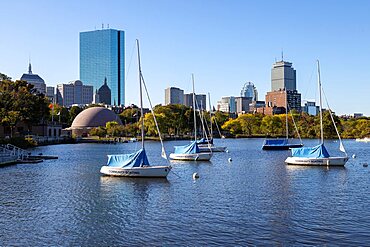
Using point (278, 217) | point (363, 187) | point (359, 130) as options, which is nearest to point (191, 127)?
point (359, 130)

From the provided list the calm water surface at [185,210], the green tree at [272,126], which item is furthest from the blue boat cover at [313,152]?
the green tree at [272,126]

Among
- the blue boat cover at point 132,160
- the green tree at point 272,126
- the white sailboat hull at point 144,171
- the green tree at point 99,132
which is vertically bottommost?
the white sailboat hull at point 144,171

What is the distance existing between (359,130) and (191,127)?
220 feet

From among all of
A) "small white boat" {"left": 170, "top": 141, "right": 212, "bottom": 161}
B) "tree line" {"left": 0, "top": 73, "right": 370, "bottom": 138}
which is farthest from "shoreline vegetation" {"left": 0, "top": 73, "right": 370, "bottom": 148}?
"small white boat" {"left": 170, "top": 141, "right": 212, "bottom": 161}

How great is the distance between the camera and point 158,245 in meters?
21.7

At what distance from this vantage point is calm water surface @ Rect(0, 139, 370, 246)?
23000 mm

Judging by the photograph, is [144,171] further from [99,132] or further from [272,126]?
[272,126]

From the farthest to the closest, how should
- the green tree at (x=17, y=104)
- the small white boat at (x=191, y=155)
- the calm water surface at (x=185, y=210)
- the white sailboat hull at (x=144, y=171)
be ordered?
the green tree at (x=17, y=104) → the small white boat at (x=191, y=155) → the white sailboat hull at (x=144, y=171) → the calm water surface at (x=185, y=210)

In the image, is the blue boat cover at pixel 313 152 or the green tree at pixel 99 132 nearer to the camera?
the blue boat cover at pixel 313 152

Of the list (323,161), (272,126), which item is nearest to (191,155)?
(323,161)

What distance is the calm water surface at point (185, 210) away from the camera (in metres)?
23.0

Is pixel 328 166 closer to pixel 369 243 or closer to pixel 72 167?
pixel 72 167

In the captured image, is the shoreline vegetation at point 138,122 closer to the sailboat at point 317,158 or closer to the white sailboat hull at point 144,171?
the sailboat at point 317,158

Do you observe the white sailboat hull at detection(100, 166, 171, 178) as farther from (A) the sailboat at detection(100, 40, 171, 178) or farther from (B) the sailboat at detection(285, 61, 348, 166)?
(B) the sailboat at detection(285, 61, 348, 166)
